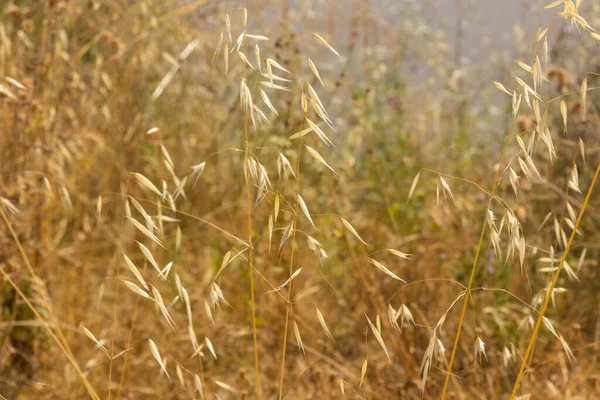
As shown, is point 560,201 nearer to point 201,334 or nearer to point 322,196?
point 322,196

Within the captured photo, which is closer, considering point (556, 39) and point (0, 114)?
point (0, 114)

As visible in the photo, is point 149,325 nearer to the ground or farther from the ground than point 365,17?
nearer to the ground

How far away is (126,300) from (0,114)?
806mm

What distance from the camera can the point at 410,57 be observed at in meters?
4.18

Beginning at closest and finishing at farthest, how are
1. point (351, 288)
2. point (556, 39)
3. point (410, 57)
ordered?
point (351, 288) → point (556, 39) → point (410, 57)

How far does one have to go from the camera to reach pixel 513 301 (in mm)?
2533

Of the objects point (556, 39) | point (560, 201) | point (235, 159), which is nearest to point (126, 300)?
point (235, 159)

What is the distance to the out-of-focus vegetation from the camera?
2033 millimetres

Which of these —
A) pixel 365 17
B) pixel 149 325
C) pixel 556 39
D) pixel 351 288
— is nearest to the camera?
pixel 149 325

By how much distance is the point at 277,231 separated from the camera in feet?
8.63

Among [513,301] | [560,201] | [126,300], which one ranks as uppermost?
[560,201]

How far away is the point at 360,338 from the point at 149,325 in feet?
2.15

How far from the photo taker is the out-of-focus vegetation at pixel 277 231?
2033mm

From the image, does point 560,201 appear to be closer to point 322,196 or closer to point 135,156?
point 322,196
